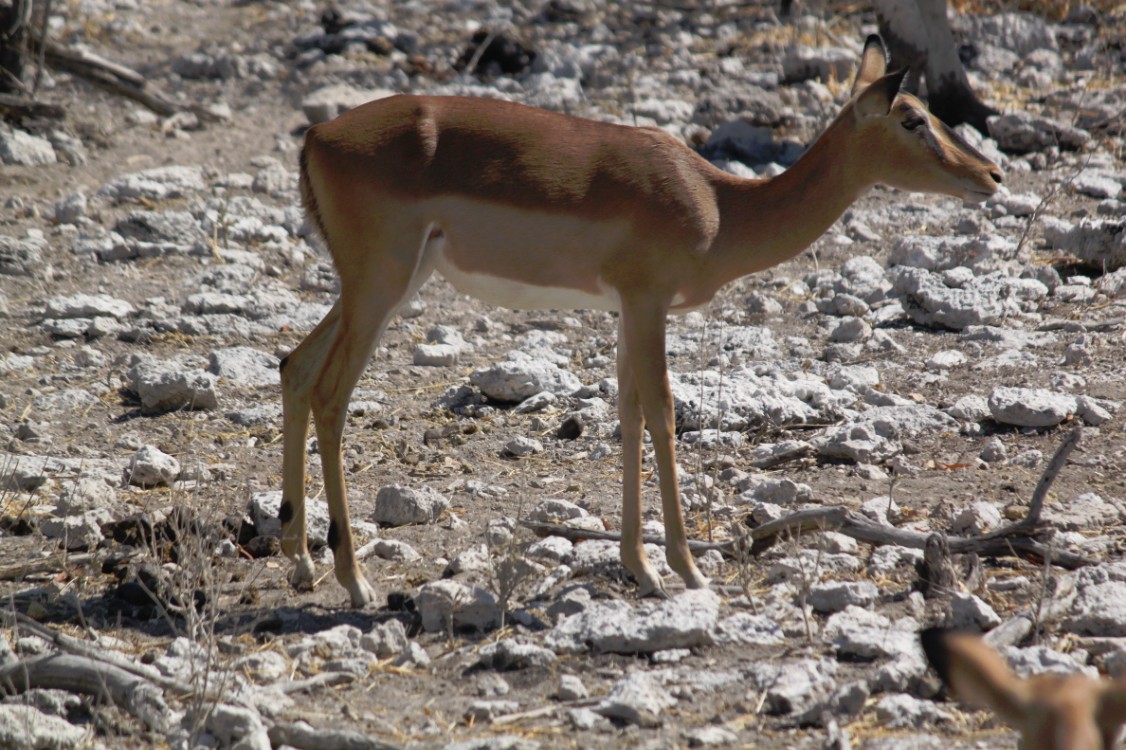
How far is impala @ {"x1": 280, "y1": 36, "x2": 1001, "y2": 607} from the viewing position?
191 inches

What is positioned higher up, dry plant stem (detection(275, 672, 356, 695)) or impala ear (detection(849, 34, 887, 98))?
impala ear (detection(849, 34, 887, 98))

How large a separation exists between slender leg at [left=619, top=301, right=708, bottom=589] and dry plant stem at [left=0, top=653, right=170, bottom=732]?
6.42ft

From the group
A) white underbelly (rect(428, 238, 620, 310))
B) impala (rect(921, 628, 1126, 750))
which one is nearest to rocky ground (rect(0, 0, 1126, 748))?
white underbelly (rect(428, 238, 620, 310))

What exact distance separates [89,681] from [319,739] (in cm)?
77

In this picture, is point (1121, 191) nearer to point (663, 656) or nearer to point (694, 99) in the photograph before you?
point (694, 99)

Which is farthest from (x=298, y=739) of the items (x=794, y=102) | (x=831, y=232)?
(x=794, y=102)

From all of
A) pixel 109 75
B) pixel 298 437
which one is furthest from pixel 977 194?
pixel 109 75

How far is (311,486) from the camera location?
19.6 ft

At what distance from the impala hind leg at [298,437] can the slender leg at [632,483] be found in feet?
3.91

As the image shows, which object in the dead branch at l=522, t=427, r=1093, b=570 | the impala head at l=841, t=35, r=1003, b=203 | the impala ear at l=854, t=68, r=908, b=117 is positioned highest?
the impala ear at l=854, t=68, r=908, b=117

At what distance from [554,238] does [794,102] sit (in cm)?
730

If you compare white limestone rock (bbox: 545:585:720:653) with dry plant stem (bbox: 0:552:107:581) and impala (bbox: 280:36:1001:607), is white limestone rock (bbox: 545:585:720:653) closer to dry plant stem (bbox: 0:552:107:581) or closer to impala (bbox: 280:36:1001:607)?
impala (bbox: 280:36:1001:607)

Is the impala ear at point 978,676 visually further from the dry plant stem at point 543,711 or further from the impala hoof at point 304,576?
the impala hoof at point 304,576

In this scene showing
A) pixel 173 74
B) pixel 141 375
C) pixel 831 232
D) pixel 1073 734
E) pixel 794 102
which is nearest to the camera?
pixel 1073 734
